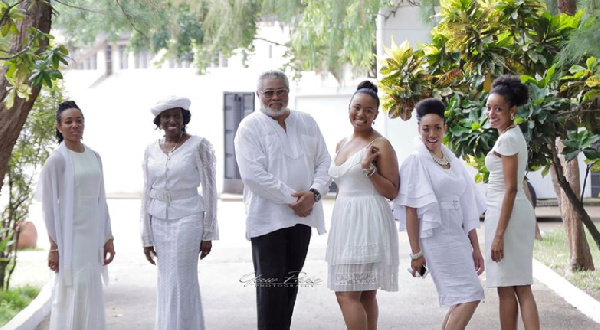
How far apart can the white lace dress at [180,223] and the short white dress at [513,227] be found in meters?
2.00

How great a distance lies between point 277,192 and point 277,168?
0.25 meters

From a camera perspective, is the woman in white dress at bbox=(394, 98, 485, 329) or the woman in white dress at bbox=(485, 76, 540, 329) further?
the woman in white dress at bbox=(485, 76, 540, 329)

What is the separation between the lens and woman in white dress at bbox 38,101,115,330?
6.93 meters

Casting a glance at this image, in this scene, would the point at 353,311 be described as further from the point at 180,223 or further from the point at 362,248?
the point at 180,223

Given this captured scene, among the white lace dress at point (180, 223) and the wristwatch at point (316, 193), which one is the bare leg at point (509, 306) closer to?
the wristwatch at point (316, 193)

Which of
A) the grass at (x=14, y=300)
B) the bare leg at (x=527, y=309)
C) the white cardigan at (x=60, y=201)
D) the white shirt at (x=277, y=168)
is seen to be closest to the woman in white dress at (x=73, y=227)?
the white cardigan at (x=60, y=201)

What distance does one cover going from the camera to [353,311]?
256 inches

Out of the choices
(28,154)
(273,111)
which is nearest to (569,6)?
(273,111)

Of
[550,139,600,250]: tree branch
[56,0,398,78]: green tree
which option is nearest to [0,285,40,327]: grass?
[550,139,600,250]: tree branch

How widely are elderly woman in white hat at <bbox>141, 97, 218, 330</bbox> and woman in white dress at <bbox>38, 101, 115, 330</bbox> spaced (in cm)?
41

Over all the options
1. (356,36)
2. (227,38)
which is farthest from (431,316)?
(227,38)

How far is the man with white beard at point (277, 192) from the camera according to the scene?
22.5 feet

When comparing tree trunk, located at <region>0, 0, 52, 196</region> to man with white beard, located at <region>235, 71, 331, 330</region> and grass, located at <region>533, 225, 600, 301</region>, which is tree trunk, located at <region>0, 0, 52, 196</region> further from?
grass, located at <region>533, 225, 600, 301</region>

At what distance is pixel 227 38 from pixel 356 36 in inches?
148
